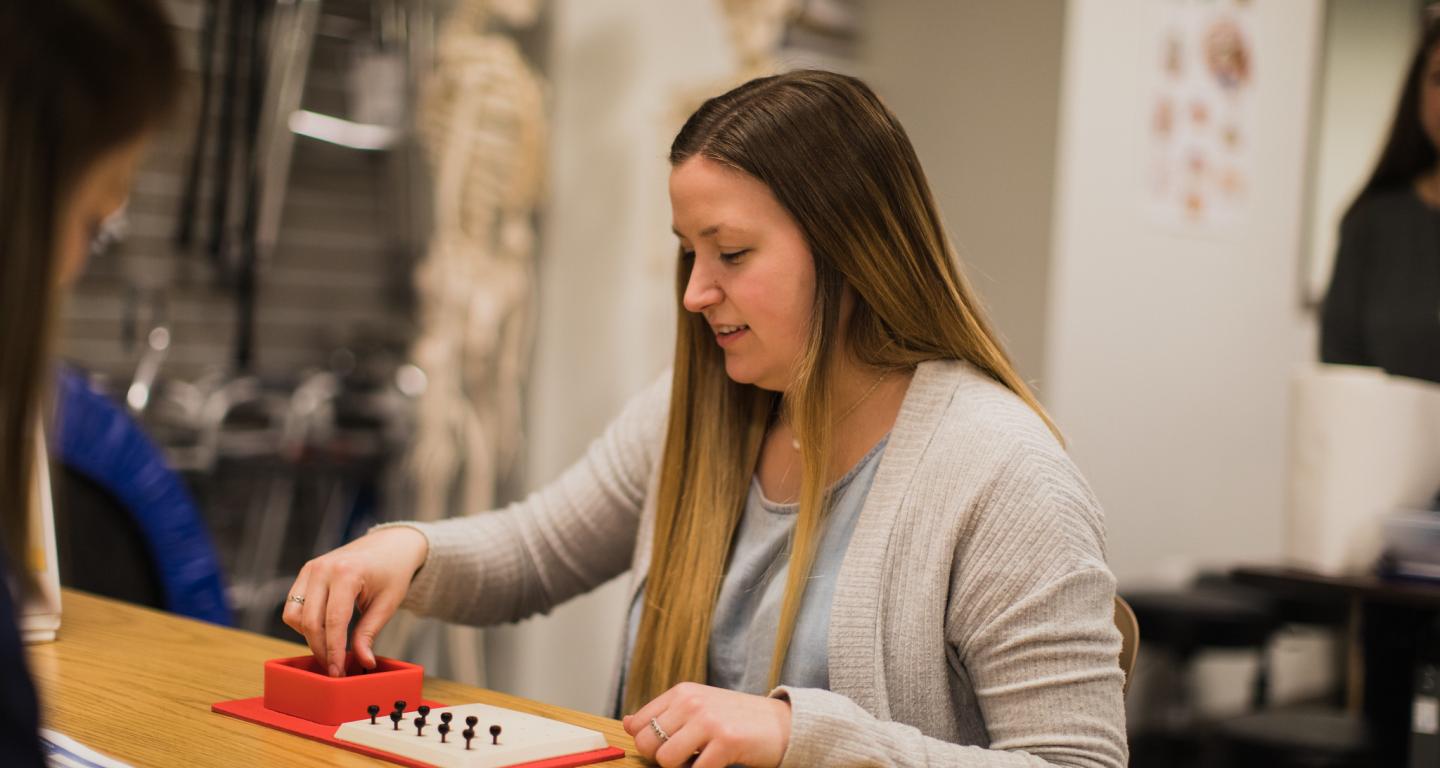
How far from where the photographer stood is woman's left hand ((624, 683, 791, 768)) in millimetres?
1290

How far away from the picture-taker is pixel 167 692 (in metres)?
1.61

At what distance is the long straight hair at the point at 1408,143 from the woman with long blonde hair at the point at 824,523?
6.50 ft

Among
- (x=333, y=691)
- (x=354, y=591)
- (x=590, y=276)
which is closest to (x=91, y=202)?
(x=333, y=691)

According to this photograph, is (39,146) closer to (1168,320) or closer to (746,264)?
(746,264)

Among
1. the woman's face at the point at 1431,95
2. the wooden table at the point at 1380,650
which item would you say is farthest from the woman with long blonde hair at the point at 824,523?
the woman's face at the point at 1431,95

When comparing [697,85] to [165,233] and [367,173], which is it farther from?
[165,233]

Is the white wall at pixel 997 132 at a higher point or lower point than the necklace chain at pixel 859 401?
higher

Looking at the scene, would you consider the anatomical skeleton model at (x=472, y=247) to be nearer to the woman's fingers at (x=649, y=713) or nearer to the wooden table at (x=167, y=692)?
the wooden table at (x=167, y=692)

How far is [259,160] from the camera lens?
377cm

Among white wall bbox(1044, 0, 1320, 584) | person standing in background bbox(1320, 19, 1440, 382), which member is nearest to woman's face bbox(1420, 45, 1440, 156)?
person standing in background bbox(1320, 19, 1440, 382)

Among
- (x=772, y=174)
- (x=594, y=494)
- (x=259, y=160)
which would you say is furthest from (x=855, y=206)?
(x=259, y=160)

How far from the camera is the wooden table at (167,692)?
4.50 ft

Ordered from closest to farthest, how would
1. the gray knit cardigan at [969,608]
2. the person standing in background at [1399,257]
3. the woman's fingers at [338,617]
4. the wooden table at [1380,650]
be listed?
the gray knit cardigan at [969,608] → the woman's fingers at [338,617] → the wooden table at [1380,650] → the person standing in background at [1399,257]

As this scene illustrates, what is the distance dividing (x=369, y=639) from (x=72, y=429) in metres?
1.11
